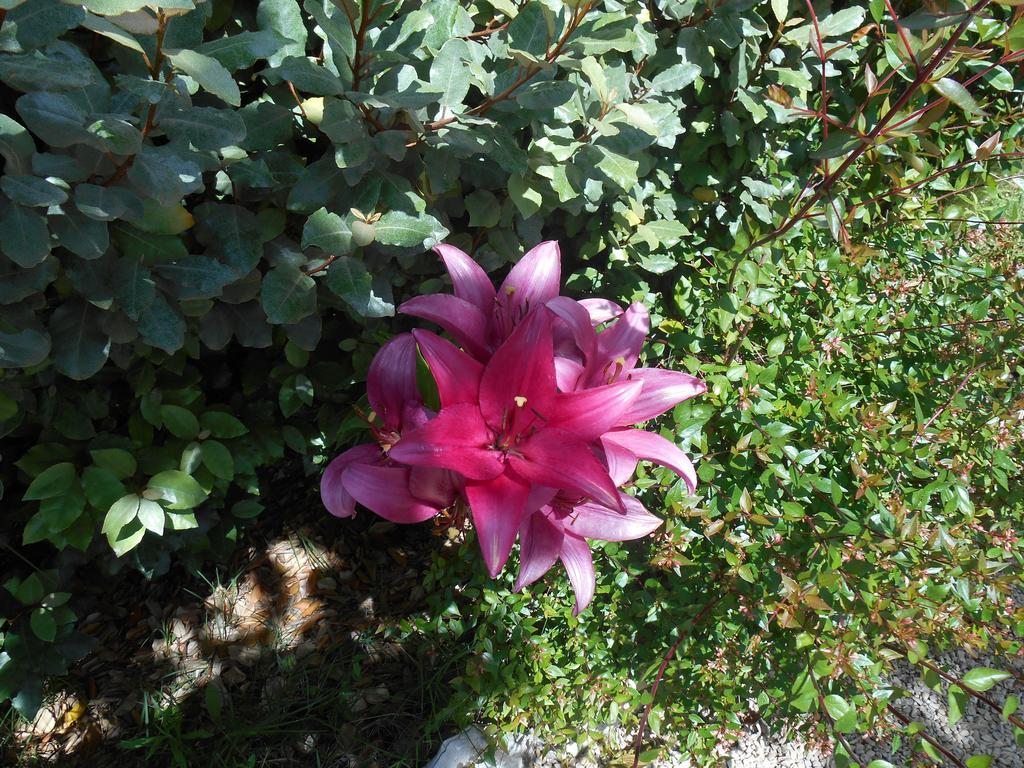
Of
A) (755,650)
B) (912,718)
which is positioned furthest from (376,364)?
(912,718)

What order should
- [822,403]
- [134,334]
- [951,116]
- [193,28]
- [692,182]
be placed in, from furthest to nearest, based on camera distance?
[951,116] < [692,182] < [822,403] < [134,334] < [193,28]

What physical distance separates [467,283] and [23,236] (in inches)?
26.9

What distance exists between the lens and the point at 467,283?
1.14m

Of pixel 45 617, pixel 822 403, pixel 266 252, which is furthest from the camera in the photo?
pixel 822 403

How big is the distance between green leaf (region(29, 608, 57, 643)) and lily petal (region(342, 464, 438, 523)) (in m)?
1.20

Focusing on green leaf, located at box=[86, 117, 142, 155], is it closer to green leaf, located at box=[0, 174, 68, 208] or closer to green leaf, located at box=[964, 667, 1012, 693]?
green leaf, located at box=[0, 174, 68, 208]

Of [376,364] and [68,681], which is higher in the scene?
[376,364]

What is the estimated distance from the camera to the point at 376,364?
1125 mm

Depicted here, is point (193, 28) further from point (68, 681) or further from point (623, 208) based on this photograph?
point (68, 681)

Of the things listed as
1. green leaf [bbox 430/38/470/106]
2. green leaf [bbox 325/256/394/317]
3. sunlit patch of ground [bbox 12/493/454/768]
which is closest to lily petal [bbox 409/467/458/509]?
green leaf [bbox 325/256/394/317]

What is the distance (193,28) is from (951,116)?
2.50 metres

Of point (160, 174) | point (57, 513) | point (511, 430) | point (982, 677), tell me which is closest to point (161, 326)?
point (160, 174)

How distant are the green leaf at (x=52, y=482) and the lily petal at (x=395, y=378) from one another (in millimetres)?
903

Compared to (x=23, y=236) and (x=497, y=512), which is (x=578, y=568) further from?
(x=23, y=236)
